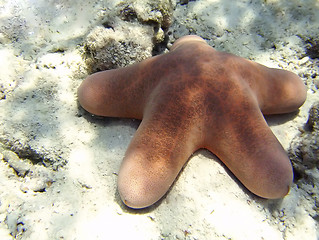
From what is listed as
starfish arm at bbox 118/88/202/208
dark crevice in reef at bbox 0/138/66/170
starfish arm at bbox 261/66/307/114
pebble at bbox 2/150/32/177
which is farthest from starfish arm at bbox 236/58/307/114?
pebble at bbox 2/150/32/177

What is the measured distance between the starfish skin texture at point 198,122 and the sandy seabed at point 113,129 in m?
0.26

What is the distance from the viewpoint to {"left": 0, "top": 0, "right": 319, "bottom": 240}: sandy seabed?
220 centimetres

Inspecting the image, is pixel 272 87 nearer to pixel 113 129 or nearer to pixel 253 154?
pixel 253 154

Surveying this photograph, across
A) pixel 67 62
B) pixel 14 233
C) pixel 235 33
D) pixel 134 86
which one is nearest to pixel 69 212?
pixel 14 233

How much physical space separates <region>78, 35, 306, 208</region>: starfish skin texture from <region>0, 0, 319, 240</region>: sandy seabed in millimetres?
260

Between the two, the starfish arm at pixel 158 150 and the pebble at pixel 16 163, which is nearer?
the starfish arm at pixel 158 150

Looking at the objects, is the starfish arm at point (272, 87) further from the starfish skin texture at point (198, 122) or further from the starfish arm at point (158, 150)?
the starfish arm at point (158, 150)

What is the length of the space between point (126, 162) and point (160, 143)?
375 mm

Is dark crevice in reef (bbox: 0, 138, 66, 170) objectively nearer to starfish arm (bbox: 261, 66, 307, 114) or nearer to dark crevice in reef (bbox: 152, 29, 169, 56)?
dark crevice in reef (bbox: 152, 29, 169, 56)

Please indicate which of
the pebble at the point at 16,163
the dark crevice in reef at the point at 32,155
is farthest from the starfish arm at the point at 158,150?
the pebble at the point at 16,163

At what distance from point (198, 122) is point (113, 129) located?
3.59 feet

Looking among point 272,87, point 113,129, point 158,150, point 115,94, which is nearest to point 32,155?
point 113,129

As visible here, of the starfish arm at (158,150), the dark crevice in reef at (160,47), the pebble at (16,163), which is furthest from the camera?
the dark crevice in reef at (160,47)

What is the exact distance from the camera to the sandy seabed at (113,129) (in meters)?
2.20
